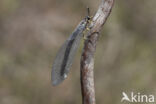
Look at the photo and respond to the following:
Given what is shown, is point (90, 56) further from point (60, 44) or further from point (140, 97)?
point (60, 44)

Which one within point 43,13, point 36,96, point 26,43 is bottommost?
point 36,96

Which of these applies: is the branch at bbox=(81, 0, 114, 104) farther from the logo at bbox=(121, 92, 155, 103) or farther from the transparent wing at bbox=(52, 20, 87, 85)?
the logo at bbox=(121, 92, 155, 103)

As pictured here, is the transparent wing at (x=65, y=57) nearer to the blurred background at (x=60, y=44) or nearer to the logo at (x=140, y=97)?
the logo at (x=140, y=97)

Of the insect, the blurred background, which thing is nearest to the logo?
the blurred background

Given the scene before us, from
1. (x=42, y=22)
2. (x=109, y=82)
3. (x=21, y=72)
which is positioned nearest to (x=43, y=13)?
→ (x=42, y=22)

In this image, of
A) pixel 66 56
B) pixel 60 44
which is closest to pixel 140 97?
pixel 60 44

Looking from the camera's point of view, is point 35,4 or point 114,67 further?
point 35,4

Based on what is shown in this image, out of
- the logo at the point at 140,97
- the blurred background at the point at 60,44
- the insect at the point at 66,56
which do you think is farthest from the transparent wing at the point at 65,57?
the blurred background at the point at 60,44

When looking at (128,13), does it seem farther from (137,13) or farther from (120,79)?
(120,79)

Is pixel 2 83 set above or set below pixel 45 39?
below
